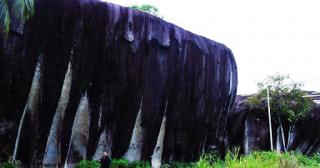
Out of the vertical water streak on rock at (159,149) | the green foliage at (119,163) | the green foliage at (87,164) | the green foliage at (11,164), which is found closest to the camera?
the green foliage at (11,164)

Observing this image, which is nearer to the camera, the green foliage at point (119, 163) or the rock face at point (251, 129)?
the green foliage at point (119, 163)

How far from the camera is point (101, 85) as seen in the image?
1455cm

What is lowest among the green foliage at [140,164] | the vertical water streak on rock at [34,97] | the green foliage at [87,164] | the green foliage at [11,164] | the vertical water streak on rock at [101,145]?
the green foliage at [140,164]

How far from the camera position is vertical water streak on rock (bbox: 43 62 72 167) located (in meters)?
13.2

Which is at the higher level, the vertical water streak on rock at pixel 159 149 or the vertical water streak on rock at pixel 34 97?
the vertical water streak on rock at pixel 34 97

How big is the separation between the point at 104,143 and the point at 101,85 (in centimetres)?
198

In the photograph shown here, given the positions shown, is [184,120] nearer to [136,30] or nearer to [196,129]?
[196,129]

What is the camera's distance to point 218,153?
20578 mm

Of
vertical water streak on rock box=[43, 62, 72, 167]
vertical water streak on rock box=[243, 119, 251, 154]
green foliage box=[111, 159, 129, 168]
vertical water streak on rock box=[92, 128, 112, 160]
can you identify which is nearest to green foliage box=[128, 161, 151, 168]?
green foliage box=[111, 159, 129, 168]

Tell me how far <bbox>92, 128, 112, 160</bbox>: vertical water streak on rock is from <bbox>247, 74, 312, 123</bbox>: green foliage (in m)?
11.6

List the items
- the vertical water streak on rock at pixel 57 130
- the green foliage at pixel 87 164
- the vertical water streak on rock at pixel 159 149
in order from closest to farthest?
the vertical water streak on rock at pixel 57 130 → the green foliage at pixel 87 164 → the vertical water streak on rock at pixel 159 149

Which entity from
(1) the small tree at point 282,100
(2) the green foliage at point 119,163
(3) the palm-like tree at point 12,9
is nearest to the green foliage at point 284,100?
(1) the small tree at point 282,100

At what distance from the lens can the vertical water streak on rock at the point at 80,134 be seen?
13.8 m

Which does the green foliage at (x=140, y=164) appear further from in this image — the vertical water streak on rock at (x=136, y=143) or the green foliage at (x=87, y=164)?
the green foliage at (x=87, y=164)
